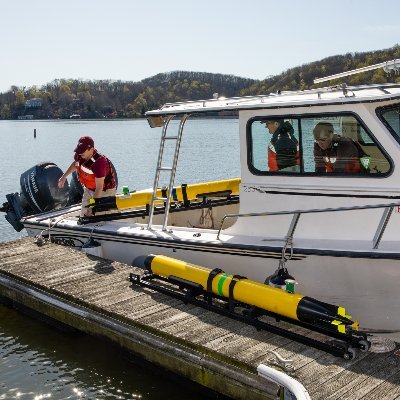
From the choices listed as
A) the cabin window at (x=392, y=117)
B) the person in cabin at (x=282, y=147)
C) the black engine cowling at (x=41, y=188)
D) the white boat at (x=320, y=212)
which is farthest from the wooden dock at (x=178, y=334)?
the black engine cowling at (x=41, y=188)

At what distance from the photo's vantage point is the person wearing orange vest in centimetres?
635

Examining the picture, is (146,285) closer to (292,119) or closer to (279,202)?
(279,202)

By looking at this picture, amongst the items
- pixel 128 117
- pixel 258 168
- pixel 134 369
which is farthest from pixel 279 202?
pixel 128 117

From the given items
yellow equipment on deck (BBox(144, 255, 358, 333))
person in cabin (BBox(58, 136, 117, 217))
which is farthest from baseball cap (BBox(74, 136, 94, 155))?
yellow equipment on deck (BBox(144, 255, 358, 333))

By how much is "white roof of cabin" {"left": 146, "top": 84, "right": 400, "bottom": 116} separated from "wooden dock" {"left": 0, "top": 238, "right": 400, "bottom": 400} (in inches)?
90.7

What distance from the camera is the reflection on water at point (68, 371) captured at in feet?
21.5

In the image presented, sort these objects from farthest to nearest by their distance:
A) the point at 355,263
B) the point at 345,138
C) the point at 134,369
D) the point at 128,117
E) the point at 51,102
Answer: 1. the point at 51,102
2. the point at 128,117
3. the point at 134,369
4. the point at 345,138
5. the point at 355,263

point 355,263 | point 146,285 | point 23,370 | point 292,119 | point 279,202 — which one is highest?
point 292,119

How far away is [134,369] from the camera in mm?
6832

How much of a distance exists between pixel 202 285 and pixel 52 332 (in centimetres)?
265

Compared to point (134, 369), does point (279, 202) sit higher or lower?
higher

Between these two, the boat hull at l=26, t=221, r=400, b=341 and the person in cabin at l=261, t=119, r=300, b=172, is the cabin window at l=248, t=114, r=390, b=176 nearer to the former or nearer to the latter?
the person in cabin at l=261, t=119, r=300, b=172

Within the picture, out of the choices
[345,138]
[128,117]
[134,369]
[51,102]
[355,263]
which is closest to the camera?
[355,263]

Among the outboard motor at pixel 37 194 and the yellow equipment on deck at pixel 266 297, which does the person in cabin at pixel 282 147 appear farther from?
the outboard motor at pixel 37 194
